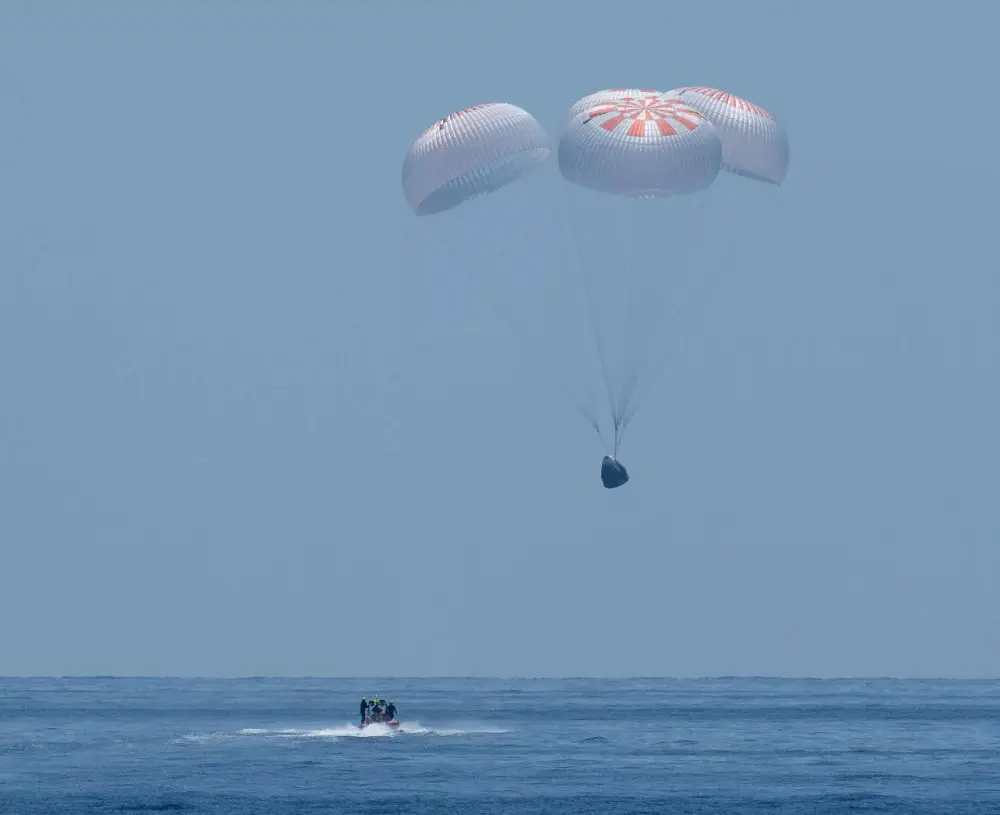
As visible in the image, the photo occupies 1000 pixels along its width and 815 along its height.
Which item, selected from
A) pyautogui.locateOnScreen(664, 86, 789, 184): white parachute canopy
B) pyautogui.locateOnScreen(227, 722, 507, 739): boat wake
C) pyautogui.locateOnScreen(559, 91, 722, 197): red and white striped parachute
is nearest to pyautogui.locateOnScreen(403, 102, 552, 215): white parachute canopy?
pyautogui.locateOnScreen(559, 91, 722, 197): red and white striped parachute

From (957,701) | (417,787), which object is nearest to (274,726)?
(417,787)

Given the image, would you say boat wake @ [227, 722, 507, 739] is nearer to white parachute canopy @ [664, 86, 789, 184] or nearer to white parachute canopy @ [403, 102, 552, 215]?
white parachute canopy @ [403, 102, 552, 215]

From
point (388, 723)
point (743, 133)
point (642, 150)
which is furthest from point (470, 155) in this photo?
Result: point (388, 723)

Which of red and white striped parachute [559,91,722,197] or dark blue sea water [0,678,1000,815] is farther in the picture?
dark blue sea water [0,678,1000,815]

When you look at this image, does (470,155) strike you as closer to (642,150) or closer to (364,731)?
(642,150)

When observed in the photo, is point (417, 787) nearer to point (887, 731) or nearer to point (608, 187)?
point (608, 187)

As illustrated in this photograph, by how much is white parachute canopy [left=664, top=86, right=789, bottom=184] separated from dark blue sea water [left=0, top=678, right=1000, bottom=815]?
15939mm

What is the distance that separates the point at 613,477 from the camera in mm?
48062

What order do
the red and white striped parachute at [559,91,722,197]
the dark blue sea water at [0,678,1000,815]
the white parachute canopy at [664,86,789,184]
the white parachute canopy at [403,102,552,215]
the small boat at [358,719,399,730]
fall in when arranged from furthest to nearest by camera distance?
the small boat at [358,719,399,730]
the dark blue sea water at [0,678,1000,815]
the white parachute canopy at [664,86,789,184]
the white parachute canopy at [403,102,552,215]
the red and white striped parachute at [559,91,722,197]

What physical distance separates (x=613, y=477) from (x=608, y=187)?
7.24 meters

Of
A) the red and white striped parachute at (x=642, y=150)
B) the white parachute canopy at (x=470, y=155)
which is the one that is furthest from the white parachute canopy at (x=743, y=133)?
the white parachute canopy at (x=470, y=155)

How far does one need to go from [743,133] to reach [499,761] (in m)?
23.6

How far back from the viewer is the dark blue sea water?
1975 inches

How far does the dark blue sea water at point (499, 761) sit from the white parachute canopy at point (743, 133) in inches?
628
